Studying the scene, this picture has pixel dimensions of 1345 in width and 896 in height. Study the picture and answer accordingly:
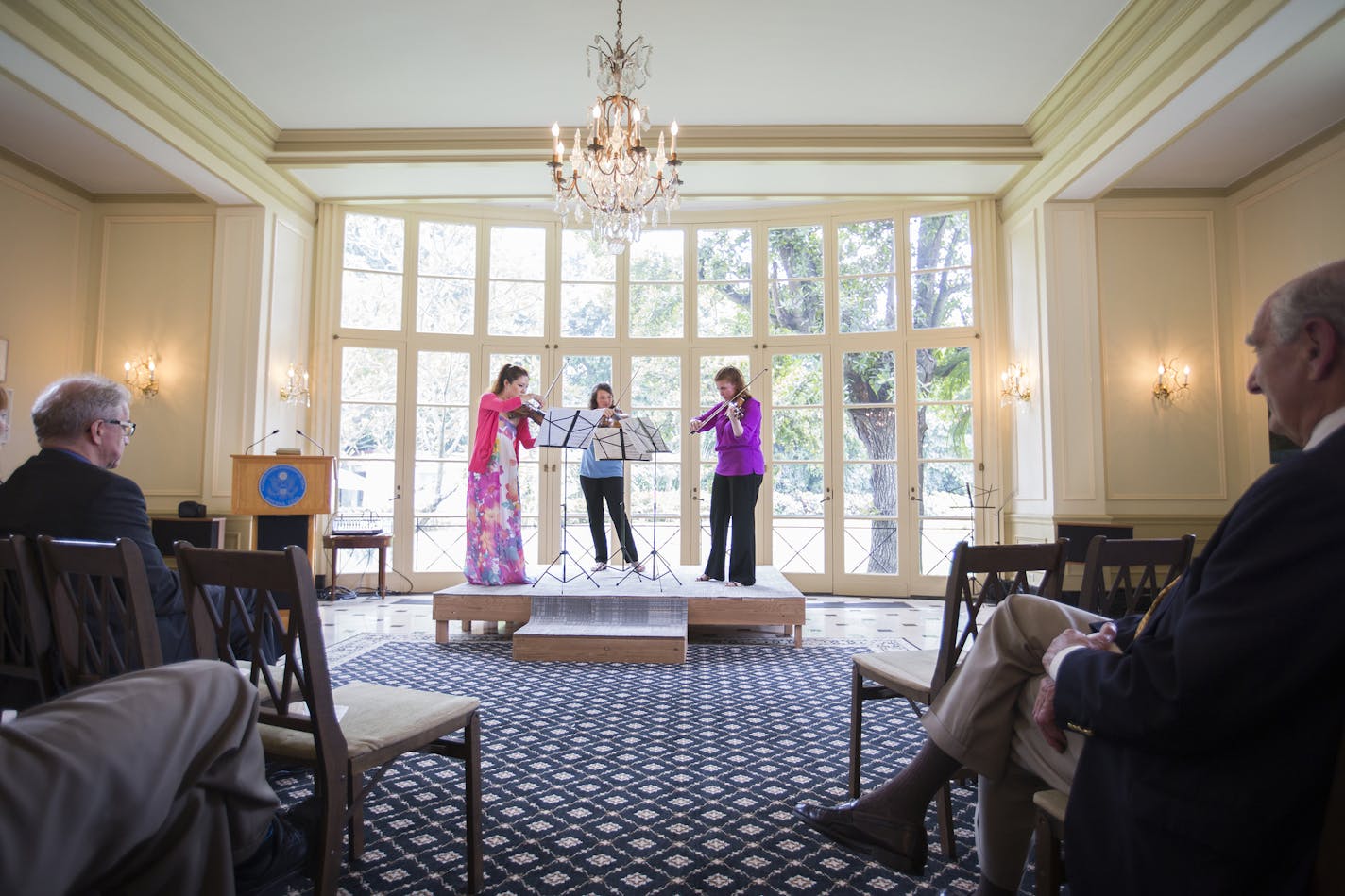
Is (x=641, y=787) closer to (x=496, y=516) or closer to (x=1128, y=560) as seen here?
(x=1128, y=560)

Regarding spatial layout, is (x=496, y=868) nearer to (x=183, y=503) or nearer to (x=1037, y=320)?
(x=183, y=503)

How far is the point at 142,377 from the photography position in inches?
251

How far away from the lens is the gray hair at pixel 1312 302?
1.05m

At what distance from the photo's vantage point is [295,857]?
1384 millimetres

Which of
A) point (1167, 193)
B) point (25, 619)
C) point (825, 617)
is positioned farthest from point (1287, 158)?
point (25, 619)

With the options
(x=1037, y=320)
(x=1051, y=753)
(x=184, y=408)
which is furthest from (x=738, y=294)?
(x=1051, y=753)

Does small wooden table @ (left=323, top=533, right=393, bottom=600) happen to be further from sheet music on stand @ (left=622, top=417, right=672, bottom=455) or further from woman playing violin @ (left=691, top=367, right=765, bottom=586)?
woman playing violin @ (left=691, top=367, right=765, bottom=586)

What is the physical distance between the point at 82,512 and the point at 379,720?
1040 mm

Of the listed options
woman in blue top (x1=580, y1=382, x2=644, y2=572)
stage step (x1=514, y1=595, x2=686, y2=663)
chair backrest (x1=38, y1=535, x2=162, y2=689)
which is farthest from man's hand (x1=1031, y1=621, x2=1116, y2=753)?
woman in blue top (x1=580, y1=382, x2=644, y2=572)

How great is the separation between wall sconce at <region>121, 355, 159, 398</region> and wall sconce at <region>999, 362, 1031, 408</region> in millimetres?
7382

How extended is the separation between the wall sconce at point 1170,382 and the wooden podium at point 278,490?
6.59 meters

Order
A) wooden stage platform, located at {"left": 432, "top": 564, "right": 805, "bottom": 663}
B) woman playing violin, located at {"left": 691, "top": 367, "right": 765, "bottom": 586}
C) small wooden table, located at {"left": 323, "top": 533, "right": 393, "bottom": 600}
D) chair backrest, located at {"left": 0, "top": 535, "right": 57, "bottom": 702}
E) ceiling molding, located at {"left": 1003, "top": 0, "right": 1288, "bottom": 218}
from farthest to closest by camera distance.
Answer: small wooden table, located at {"left": 323, "top": 533, "right": 393, "bottom": 600}
woman playing violin, located at {"left": 691, "top": 367, "right": 765, "bottom": 586}
wooden stage platform, located at {"left": 432, "top": 564, "right": 805, "bottom": 663}
ceiling molding, located at {"left": 1003, "top": 0, "right": 1288, "bottom": 218}
chair backrest, located at {"left": 0, "top": 535, "right": 57, "bottom": 702}

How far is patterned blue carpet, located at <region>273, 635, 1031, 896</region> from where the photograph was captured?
1.83m

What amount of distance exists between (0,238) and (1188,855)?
25.0ft
